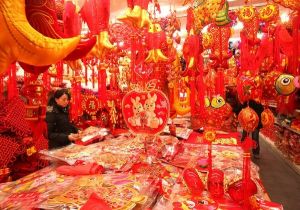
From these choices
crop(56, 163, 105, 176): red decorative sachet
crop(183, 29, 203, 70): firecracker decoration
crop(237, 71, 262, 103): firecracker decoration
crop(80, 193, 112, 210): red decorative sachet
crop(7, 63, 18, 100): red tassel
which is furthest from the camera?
crop(183, 29, 203, 70): firecracker decoration

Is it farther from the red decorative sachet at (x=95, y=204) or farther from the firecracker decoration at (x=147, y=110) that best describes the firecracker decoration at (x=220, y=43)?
the red decorative sachet at (x=95, y=204)

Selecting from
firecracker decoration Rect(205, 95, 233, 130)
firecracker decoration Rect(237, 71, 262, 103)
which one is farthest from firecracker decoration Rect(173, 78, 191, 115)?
firecracker decoration Rect(205, 95, 233, 130)

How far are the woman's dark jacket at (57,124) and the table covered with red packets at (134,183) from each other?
38cm

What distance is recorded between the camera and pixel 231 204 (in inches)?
45.5

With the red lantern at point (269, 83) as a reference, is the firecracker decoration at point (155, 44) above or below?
above

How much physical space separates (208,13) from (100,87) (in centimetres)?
83

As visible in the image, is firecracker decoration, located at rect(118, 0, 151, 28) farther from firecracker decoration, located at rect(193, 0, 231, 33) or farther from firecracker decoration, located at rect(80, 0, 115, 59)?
firecracker decoration, located at rect(193, 0, 231, 33)

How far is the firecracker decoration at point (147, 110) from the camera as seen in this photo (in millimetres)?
1437

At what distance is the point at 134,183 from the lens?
3.71 feet

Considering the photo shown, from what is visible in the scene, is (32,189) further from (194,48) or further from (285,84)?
(285,84)

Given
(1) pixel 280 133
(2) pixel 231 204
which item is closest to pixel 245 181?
(2) pixel 231 204

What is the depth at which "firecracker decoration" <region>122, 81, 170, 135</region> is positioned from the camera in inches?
56.6

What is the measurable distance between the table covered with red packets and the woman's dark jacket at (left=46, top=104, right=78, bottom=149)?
0.38 m

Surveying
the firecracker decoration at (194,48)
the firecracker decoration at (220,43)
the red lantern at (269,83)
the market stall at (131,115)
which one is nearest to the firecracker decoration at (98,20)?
the market stall at (131,115)
